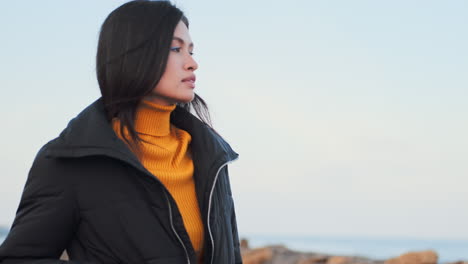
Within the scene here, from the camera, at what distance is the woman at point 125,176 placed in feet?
6.88

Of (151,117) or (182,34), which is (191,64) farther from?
(151,117)

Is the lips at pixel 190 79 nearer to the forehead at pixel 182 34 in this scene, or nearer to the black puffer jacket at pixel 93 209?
the forehead at pixel 182 34

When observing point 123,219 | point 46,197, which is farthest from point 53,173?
point 123,219

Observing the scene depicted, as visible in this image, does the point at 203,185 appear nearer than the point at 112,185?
No

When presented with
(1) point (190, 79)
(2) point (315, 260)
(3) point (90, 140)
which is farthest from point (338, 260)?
(3) point (90, 140)

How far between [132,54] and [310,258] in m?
3.66

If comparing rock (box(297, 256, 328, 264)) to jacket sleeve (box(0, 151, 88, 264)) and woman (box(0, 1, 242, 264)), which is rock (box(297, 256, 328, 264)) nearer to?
woman (box(0, 1, 242, 264))

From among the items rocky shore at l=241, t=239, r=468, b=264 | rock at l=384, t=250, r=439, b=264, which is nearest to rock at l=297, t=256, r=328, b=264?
rocky shore at l=241, t=239, r=468, b=264

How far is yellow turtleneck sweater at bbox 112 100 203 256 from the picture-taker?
7.48 feet

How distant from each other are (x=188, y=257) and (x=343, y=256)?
11.2 ft

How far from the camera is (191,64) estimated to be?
87.7 inches

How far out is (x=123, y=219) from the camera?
7.06 ft

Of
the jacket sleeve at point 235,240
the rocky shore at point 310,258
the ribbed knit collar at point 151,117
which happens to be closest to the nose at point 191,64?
the ribbed knit collar at point 151,117

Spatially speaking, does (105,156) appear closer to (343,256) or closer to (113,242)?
(113,242)
